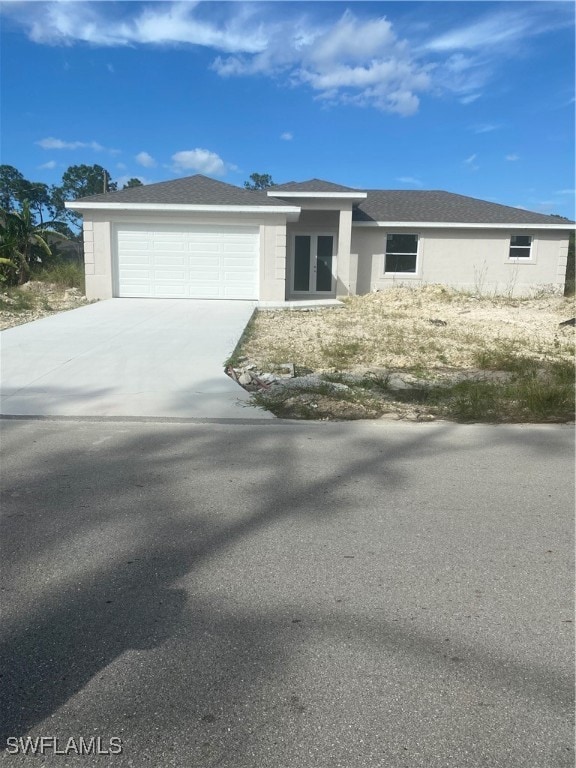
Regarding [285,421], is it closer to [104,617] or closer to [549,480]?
[549,480]

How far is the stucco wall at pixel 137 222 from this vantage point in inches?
716

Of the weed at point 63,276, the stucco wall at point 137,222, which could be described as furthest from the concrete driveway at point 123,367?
the weed at point 63,276

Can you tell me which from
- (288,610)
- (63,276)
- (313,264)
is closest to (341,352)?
(288,610)

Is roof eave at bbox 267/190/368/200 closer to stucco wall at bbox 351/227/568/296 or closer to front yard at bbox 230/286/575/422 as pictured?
stucco wall at bbox 351/227/568/296

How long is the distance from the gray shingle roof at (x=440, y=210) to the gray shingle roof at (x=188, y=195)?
514 centimetres

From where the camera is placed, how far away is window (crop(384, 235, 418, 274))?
22.8m

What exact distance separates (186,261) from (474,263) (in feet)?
37.8

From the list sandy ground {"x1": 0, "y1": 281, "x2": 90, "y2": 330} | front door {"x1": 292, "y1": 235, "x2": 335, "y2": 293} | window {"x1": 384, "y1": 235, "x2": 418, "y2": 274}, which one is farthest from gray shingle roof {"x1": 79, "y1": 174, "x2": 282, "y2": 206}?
window {"x1": 384, "y1": 235, "x2": 418, "y2": 274}

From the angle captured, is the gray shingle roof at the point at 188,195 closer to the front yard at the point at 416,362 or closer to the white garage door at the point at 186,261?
the white garage door at the point at 186,261

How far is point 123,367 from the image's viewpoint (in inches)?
345

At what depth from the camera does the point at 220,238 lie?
18578mm

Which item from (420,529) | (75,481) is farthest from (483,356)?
(75,481)

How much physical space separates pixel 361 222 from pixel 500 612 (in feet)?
67.1

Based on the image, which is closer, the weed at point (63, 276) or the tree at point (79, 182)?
the weed at point (63, 276)
